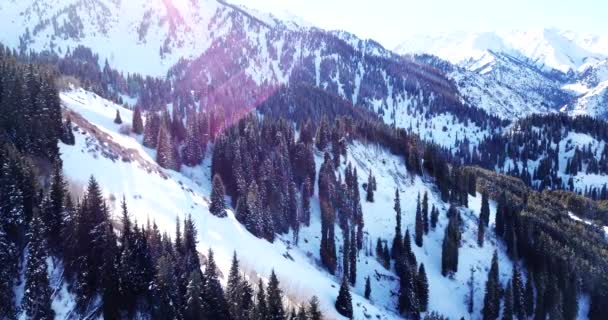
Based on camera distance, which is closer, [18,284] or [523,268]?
[18,284]

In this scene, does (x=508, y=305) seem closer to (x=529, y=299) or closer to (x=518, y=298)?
(x=518, y=298)

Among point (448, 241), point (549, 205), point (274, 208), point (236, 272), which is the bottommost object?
point (549, 205)

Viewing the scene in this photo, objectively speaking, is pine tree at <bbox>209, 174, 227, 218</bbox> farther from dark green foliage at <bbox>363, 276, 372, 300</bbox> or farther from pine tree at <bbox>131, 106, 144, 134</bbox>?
pine tree at <bbox>131, 106, 144, 134</bbox>

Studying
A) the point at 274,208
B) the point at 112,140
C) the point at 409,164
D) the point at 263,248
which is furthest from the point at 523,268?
the point at 112,140

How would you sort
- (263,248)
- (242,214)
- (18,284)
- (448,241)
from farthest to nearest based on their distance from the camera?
(448,241)
(242,214)
(263,248)
(18,284)

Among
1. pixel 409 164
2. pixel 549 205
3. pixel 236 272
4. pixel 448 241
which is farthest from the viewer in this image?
pixel 549 205

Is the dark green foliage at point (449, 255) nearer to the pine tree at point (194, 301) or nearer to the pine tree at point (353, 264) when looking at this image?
the pine tree at point (353, 264)

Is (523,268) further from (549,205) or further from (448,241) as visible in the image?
(549,205)
